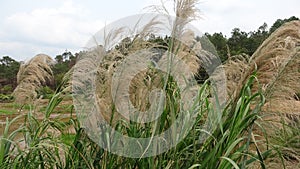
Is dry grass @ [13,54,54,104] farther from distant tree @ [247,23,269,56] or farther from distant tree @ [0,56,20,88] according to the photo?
distant tree @ [0,56,20,88]

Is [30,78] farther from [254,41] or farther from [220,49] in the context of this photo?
[254,41]

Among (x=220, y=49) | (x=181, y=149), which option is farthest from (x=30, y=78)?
(x=220, y=49)

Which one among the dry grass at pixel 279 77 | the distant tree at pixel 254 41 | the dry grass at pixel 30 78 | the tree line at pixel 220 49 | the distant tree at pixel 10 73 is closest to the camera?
the dry grass at pixel 279 77

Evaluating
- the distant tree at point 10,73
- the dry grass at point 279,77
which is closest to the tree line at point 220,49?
the distant tree at point 10,73

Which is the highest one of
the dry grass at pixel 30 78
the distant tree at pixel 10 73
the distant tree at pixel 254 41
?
the distant tree at pixel 254 41

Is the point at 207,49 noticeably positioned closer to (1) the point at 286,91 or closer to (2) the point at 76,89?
(1) the point at 286,91

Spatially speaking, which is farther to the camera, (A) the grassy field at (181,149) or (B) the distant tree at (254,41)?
(B) the distant tree at (254,41)

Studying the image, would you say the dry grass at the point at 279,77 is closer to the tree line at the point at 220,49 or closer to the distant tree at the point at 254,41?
the tree line at the point at 220,49

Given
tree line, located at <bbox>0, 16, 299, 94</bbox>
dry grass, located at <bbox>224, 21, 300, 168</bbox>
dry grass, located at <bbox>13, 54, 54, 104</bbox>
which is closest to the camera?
dry grass, located at <bbox>224, 21, 300, 168</bbox>

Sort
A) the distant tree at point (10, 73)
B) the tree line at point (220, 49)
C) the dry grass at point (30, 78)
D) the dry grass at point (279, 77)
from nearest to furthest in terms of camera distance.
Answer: the dry grass at point (279, 77)
the dry grass at point (30, 78)
the tree line at point (220, 49)
the distant tree at point (10, 73)

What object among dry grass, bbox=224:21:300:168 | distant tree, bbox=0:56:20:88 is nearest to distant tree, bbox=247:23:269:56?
dry grass, bbox=224:21:300:168

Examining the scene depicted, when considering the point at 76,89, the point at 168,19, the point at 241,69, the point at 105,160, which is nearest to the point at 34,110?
the point at 76,89

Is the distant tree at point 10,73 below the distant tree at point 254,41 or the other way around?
below

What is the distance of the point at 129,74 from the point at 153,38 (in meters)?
0.39
